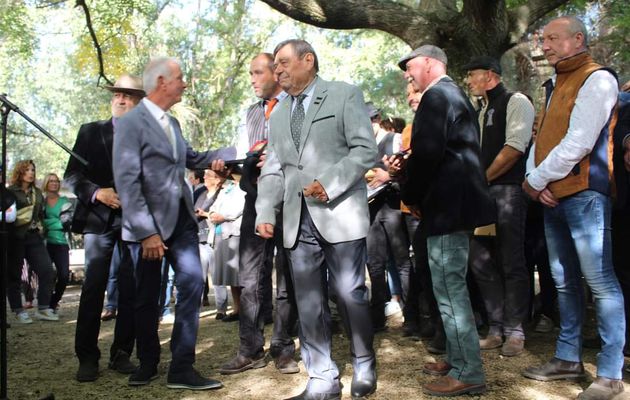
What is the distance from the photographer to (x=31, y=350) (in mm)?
6336

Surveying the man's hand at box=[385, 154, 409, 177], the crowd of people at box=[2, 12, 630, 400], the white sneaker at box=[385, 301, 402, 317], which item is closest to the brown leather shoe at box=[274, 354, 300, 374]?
the crowd of people at box=[2, 12, 630, 400]

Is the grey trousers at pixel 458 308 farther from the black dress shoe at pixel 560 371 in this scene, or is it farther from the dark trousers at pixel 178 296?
the dark trousers at pixel 178 296

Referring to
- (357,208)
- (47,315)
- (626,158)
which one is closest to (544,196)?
(626,158)

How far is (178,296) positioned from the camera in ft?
15.3

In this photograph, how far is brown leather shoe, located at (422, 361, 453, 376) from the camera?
15.1 feet

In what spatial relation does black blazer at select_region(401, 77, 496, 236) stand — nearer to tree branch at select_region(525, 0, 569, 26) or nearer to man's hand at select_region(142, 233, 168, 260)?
man's hand at select_region(142, 233, 168, 260)

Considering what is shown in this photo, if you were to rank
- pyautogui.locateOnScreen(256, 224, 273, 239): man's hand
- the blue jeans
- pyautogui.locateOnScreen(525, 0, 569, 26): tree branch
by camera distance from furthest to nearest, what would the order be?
pyautogui.locateOnScreen(525, 0, 569, 26): tree branch → pyautogui.locateOnScreen(256, 224, 273, 239): man's hand → the blue jeans

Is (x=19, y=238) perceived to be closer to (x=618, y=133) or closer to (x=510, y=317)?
(x=510, y=317)

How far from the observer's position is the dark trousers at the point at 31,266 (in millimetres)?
8680

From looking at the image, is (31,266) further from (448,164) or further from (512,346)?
(448,164)

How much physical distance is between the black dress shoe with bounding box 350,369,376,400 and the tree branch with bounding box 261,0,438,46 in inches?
215

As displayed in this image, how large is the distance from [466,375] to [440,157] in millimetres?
1380

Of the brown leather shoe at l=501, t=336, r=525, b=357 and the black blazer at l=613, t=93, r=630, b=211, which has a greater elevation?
the black blazer at l=613, t=93, r=630, b=211

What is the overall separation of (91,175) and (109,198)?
13.1 inches
